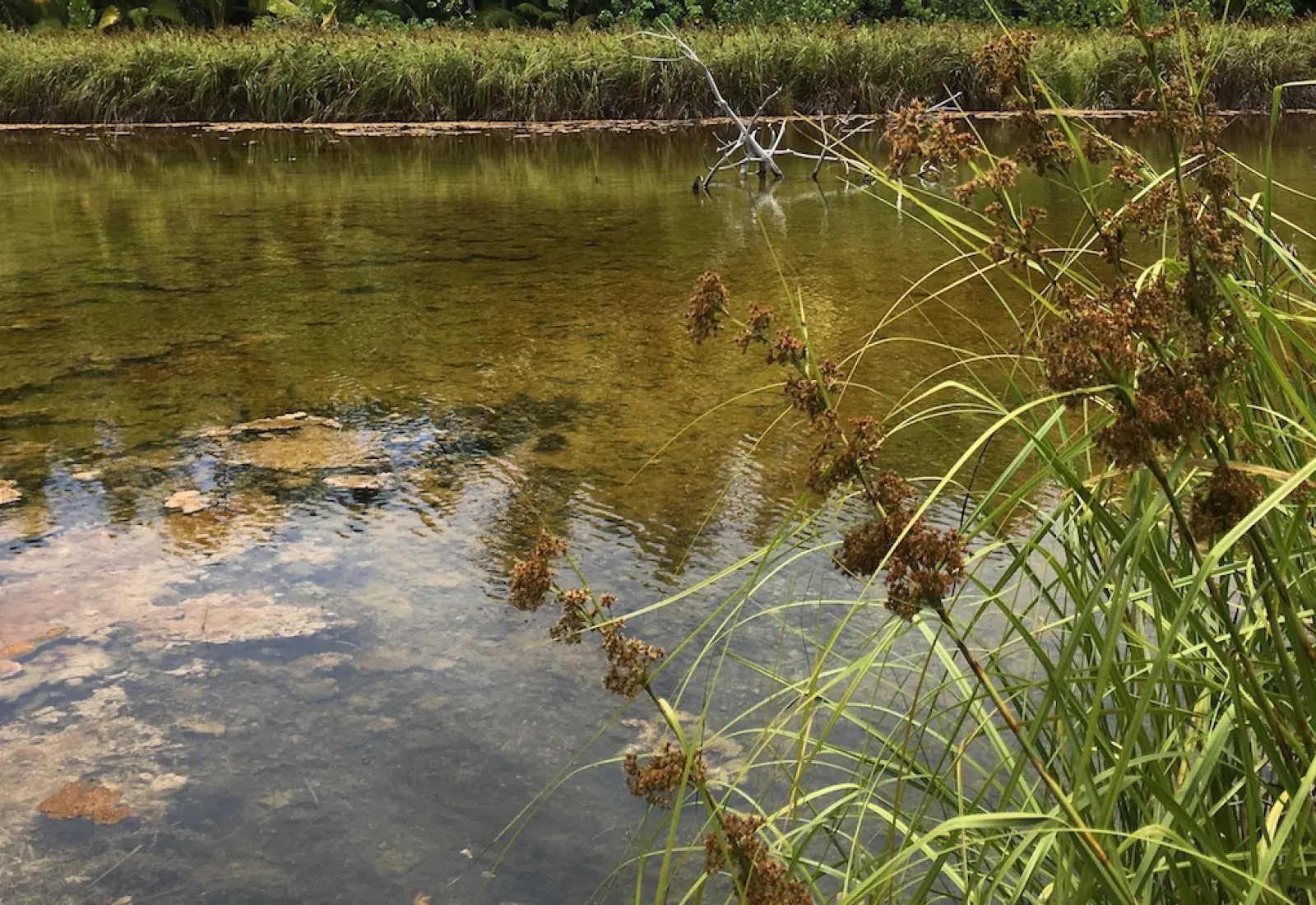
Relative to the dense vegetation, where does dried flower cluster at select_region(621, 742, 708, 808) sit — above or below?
below

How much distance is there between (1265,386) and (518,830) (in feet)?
4.05

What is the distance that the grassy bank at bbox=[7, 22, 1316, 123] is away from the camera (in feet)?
42.4

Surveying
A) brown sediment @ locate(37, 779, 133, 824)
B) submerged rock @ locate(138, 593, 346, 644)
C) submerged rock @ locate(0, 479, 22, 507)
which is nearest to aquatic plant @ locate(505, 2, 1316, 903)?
brown sediment @ locate(37, 779, 133, 824)

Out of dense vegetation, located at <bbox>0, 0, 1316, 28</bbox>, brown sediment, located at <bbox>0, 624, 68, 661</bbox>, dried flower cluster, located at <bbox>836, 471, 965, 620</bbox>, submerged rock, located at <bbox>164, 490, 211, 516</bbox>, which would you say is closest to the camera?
dried flower cluster, located at <bbox>836, 471, 965, 620</bbox>

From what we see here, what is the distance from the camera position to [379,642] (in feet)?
8.55

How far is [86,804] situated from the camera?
83.3 inches

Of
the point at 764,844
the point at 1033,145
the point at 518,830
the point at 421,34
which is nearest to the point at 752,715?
the point at 518,830

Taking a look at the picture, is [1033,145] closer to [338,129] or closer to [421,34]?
[338,129]

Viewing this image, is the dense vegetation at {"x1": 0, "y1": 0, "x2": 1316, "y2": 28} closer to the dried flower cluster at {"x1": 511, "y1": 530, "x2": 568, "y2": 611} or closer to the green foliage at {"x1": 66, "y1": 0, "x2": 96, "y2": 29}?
the green foliage at {"x1": 66, "y1": 0, "x2": 96, "y2": 29}

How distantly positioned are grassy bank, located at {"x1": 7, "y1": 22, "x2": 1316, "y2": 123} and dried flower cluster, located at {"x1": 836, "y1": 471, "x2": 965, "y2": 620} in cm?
1218

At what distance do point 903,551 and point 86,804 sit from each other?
1632 mm

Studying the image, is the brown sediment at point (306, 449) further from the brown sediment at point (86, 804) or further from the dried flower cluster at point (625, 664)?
the dried flower cluster at point (625, 664)

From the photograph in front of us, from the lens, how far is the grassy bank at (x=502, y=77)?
12938 mm

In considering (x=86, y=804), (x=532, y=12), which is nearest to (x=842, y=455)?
(x=86, y=804)
